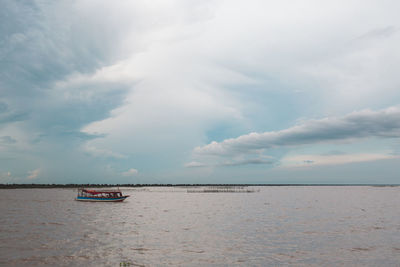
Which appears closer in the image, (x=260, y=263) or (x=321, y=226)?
(x=260, y=263)

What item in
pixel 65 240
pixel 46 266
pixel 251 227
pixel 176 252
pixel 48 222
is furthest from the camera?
pixel 48 222

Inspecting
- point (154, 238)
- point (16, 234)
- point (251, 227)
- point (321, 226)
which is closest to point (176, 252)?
point (154, 238)

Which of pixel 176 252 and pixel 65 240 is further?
pixel 65 240

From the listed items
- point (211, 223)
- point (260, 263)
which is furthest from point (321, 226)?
point (260, 263)

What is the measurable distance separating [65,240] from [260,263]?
1876 centimetres

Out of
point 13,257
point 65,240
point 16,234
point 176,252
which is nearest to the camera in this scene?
point 13,257

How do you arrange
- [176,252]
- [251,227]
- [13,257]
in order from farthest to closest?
1. [251,227]
2. [176,252]
3. [13,257]

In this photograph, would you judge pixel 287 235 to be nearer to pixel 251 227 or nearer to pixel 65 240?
pixel 251 227

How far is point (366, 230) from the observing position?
34.3 m

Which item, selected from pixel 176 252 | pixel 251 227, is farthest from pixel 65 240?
pixel 251 227

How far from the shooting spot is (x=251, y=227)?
118 feet

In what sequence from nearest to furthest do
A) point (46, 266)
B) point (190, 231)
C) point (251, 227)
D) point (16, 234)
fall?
point (46, 266) < point (16, 234) < point (190, 231) < point (251, 227)

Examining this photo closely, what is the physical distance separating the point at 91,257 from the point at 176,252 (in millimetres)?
6541

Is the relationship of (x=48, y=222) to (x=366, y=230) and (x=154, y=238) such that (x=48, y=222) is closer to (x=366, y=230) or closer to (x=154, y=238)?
(x=154, y=238)
